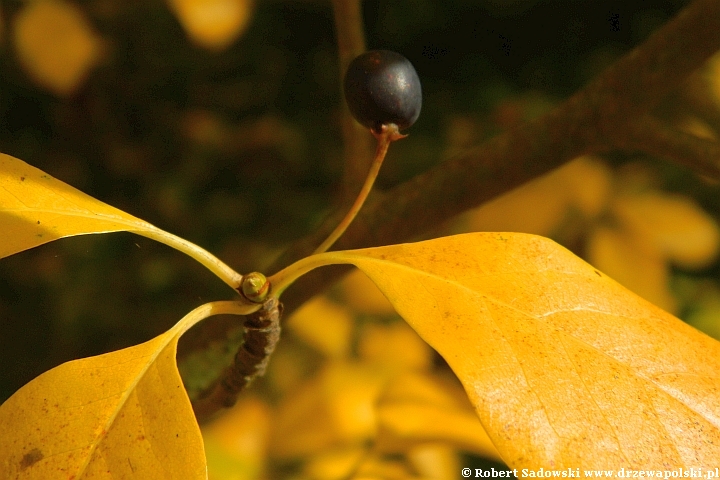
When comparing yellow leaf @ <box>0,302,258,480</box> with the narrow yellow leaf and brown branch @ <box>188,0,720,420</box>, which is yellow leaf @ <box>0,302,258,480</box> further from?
brown branch @ <box>188,0,720,420</box>

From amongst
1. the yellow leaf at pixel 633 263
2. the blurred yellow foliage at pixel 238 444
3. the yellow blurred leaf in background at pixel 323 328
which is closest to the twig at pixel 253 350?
the blurred yellow foliage at pixel 238 444

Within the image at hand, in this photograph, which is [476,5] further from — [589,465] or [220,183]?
[589,465]

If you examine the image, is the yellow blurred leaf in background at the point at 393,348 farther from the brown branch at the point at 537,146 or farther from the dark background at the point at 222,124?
the brown branch at the point at 537,146

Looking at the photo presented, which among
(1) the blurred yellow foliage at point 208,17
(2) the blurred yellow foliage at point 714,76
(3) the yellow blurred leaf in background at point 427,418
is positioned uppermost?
(1) the blurred yellow foliage at point 208,17

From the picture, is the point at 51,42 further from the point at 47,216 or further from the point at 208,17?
the point at 47,216

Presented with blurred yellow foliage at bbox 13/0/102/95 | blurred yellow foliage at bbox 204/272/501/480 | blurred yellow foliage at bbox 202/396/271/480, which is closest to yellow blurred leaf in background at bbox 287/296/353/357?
blurred yellow foliage at bbox 204/272/501/480

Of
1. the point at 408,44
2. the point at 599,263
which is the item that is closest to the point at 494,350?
the point at 599,263
